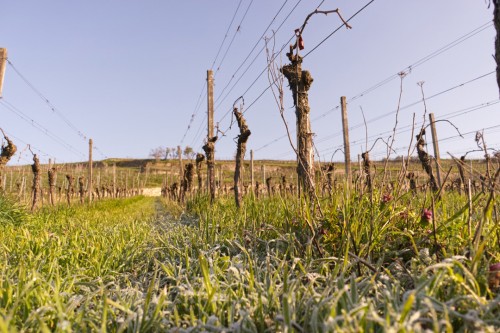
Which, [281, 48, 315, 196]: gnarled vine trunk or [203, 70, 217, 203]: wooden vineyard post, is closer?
[281, 48, 315, 196]: gnarled vine trunk

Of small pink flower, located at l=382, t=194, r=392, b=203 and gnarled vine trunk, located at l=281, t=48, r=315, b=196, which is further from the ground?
gnarled vine trunk, located at l=281, t=48, r=315, b=196

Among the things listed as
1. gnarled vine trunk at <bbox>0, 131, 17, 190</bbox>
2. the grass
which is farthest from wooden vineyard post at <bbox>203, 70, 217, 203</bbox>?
the grass

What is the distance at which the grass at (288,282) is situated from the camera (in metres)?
1.31

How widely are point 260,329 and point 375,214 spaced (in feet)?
5.16

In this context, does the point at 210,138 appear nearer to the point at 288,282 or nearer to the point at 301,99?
the point at 301,99

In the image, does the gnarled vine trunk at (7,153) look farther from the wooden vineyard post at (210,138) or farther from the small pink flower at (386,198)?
the small pink flower at (386,198)

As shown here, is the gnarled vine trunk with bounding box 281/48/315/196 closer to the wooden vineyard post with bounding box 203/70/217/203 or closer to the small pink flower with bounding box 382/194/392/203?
the small pink flower with bounding box 382/194/392/203

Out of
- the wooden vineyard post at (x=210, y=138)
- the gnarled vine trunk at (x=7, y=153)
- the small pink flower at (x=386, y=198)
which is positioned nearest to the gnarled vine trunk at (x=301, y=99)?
the small pink flower at (x=386, y=198)

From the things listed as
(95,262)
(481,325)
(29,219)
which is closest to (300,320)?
(481,325)

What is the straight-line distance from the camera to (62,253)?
10.2 feet

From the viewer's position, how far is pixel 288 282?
6.48 ft

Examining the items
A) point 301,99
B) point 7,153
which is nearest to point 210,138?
point 7,153

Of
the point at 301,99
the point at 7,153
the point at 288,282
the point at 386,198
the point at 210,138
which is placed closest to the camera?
the point at 288,282

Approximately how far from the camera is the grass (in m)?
1.31
